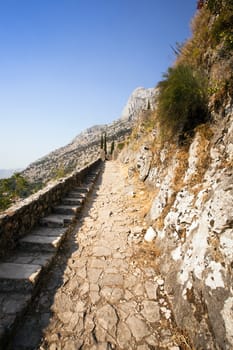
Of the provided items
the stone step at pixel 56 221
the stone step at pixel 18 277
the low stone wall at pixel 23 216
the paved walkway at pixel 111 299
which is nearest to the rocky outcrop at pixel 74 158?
the low stone wall at pixel 23 216

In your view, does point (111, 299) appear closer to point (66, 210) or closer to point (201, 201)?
point (201, 201)

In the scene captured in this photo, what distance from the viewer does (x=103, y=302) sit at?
9.00ft

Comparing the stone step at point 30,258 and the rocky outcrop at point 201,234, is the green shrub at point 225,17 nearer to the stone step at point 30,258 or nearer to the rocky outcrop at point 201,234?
the rocky outcrop at point 201,234

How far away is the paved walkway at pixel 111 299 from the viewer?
222 cm

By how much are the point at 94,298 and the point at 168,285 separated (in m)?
1.14

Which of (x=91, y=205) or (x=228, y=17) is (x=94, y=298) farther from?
(x=228, y=17)

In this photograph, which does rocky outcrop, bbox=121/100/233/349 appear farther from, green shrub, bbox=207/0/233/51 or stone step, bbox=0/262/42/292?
stone step, bbox=0/262/42/292

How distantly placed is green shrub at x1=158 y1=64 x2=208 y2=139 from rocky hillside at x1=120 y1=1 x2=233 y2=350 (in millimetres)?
29

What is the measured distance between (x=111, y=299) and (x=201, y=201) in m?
2.04

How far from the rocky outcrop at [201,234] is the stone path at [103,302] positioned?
264 mm

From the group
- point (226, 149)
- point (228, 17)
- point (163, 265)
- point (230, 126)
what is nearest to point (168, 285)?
point (163, 265)

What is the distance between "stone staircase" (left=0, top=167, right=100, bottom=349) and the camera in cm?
234

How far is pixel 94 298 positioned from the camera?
2811mm

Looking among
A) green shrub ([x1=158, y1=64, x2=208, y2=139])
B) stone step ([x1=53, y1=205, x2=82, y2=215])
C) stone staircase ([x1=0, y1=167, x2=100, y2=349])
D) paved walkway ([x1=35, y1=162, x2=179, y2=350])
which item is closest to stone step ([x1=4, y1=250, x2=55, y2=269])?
stone staircase ([x1=0, y1=167, x2=100, y2=349])
